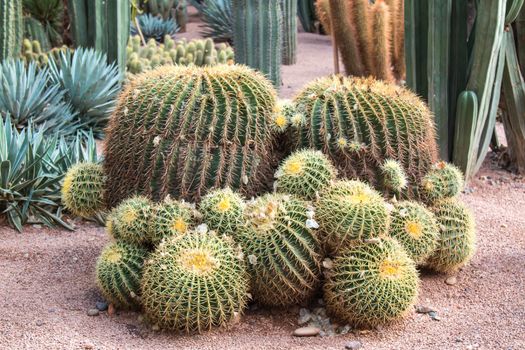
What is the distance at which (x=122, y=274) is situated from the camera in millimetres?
3846

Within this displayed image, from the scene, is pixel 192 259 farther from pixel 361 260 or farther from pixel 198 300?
pixel 361 260

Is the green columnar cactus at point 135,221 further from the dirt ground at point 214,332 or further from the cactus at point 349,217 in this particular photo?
the cactus at point 349,217

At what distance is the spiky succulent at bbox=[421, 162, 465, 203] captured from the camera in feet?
14.2

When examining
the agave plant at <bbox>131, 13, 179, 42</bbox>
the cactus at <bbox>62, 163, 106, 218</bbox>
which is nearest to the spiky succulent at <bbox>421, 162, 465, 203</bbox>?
the cactus at <bbox>62, 163, 106, 218</bbox>

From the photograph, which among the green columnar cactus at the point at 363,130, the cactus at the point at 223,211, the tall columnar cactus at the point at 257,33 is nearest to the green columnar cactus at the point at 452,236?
the green columnar cactus at the point at 363,130

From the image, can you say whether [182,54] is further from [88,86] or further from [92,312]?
[92,312]

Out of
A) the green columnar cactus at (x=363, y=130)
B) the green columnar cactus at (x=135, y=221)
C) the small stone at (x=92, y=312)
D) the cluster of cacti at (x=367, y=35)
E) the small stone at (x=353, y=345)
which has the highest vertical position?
the cluster of cacti at (x=367, y=35)

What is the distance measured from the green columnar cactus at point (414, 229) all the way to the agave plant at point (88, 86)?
13.2ft

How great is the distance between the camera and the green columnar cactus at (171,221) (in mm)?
3826

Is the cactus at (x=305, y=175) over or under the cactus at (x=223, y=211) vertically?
over

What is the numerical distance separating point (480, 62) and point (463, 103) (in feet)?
1.07

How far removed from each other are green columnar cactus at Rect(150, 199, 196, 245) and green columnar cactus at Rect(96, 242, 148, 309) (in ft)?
0.41

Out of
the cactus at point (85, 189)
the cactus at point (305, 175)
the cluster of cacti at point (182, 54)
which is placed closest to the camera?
the cactus at point (305, 175)

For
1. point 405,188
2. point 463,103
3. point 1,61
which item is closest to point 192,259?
point 405,188
